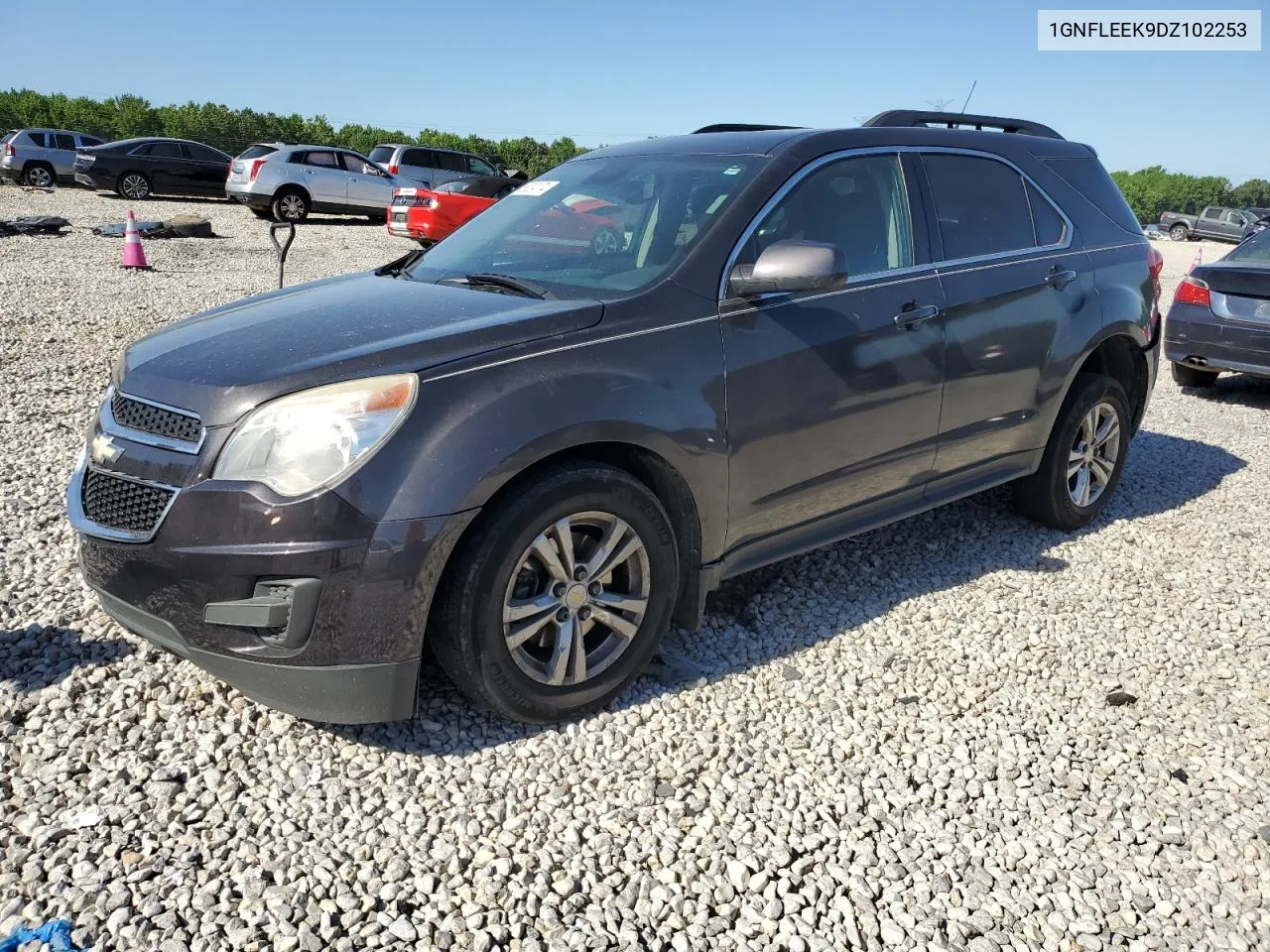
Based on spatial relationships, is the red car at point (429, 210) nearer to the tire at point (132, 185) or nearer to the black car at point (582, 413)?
the tire at point (132, 185)

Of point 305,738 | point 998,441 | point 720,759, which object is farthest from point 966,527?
point 305,738

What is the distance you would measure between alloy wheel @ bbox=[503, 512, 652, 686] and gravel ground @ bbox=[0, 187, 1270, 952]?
235mm

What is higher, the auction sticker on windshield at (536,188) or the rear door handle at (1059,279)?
the auction sticker on windshield at (536,188)

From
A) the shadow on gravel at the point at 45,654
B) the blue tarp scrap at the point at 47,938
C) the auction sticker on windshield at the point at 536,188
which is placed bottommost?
the blue tarp scrap at the point at 47,938

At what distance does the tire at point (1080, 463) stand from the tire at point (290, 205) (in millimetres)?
19229

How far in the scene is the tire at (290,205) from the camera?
21.2m

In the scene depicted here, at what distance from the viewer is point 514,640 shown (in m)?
3.03

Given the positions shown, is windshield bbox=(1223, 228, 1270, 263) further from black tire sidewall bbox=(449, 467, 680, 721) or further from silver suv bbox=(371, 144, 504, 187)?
silver suv bbox=(371, 144, 504, 187)

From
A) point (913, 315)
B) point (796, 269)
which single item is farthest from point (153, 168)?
point (796, 269)

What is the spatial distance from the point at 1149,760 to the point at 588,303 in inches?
90.8

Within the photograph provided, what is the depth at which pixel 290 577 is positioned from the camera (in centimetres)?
266

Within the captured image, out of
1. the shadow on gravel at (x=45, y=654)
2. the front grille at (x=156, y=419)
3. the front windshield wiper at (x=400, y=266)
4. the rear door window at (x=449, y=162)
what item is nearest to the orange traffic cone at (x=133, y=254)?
the rear door window at (x=449, y=162)

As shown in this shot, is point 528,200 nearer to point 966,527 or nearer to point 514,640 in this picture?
point 514,640

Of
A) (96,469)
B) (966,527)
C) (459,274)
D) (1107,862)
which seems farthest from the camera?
(966,527)
